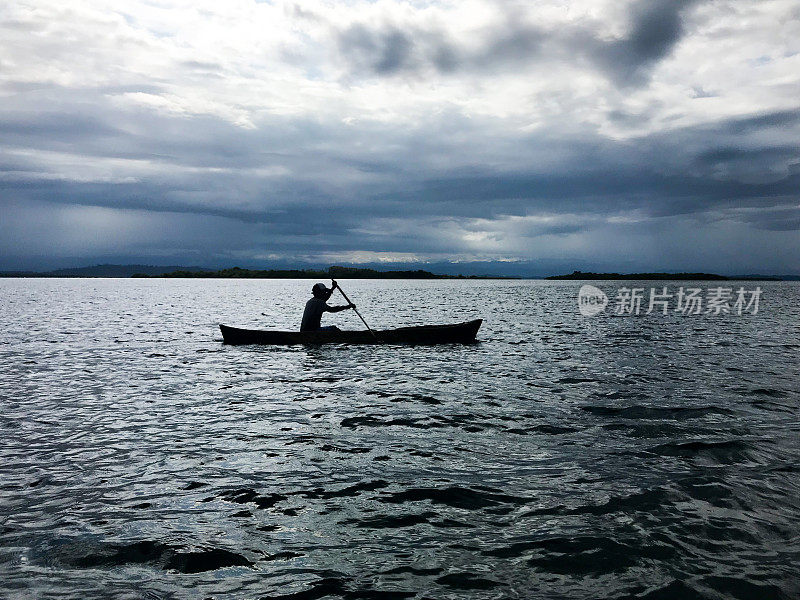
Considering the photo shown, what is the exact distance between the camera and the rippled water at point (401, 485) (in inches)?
222

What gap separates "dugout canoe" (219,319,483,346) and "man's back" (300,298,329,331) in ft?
2.56

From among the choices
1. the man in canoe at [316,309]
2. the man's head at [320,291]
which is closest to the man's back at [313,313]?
the man in canoe at [316,309]

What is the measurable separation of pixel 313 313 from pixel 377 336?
3.27m

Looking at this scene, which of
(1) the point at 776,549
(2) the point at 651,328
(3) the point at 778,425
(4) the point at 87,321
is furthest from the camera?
(4) the point at 87,321

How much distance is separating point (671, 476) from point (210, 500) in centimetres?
728

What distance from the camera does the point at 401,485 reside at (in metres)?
8.22

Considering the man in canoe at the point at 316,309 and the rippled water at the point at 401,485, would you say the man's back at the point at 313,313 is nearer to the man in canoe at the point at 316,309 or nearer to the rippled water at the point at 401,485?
the man in canoe at the point at 316,309

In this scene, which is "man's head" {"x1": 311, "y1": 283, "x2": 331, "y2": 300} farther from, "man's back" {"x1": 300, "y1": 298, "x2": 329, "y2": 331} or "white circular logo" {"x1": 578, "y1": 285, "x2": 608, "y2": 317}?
"white circular logo" {"x1": 578, "y1": 285, "x2": 608, "y2": 317}

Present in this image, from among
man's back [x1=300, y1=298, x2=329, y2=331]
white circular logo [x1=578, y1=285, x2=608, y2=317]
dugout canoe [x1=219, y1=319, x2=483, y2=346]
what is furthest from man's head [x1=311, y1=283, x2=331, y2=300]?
white circular logo [x1=578, y1=285, x2=608, y2=317]

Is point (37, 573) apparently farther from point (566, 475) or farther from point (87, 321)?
point (87, 321)

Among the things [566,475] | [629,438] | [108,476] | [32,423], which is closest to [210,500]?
[108,476]

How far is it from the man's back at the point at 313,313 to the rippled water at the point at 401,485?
6871mm

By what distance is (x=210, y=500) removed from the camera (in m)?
7.67

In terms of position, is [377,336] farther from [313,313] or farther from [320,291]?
[320,291]
